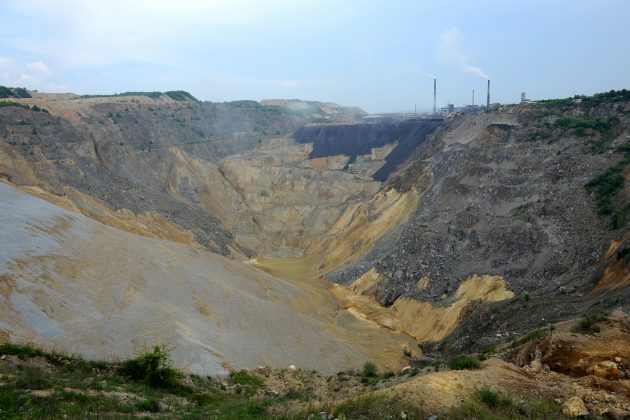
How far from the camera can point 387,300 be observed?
29359mm

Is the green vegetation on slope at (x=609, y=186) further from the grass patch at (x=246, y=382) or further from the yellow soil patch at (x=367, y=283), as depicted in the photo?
the grass patch at (x=246, y=382)

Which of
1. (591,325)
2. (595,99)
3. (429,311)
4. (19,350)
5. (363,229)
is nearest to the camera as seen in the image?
(19,350)

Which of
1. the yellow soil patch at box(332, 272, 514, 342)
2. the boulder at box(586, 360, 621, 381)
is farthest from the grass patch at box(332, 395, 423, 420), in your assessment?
the yellow soil patch at box(332, 272, 514, 342)

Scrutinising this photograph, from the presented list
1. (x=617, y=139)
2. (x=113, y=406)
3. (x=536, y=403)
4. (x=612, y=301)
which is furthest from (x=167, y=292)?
(x=617, y=139)

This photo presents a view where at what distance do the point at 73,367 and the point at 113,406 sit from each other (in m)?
3.32

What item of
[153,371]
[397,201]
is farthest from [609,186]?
[153,371]

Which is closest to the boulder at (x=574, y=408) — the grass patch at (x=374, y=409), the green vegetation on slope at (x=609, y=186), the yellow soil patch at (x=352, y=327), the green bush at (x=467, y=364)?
the green bush at (x=467, y=364)

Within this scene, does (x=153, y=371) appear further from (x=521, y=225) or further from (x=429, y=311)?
(x=521, y=225)

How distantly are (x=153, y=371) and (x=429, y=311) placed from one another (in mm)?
17472

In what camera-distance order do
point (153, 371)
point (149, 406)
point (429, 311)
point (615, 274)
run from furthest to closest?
point (429, 311), point (615, 274), point (153, 371), point (149, 406)

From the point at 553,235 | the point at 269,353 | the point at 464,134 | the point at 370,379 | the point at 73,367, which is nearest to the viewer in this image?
the point at 73,367

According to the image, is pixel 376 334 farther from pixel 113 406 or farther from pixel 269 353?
pixel 113 406

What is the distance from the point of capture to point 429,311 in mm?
26188

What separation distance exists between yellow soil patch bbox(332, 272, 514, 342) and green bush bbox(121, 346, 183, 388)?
15348 millimetres
